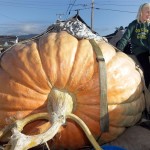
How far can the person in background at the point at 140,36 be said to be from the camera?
4.14 metres

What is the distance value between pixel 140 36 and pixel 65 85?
181 centimetres

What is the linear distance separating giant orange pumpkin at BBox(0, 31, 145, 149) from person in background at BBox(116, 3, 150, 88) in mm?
1178

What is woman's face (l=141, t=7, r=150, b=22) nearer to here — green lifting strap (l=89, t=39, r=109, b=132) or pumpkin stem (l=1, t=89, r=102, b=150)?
green lifting strap (l=89, t=39, r=109, b=132)

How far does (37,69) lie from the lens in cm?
279

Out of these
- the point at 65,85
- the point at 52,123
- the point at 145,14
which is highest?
the point at 145,14

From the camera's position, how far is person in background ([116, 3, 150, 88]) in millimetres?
4137

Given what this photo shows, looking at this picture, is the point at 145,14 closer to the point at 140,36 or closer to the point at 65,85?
→ the point at 140,36

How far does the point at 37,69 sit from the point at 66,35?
1.54 ft

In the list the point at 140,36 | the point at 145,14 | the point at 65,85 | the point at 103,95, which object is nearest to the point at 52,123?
the point at 65,85

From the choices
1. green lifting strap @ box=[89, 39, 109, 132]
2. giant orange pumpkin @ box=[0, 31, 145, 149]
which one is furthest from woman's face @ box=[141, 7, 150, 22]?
green lifting strap @ box=[89, 39, 109, 132]

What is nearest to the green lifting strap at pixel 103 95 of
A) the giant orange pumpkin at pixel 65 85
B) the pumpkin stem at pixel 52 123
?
the giant orange pumpkin at pixel 65 85

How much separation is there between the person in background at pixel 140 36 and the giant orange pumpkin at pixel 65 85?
1.18 metres

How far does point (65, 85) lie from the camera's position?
2750mm

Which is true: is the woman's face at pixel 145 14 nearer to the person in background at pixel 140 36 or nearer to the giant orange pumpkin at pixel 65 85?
the person in background at pixel 140 36
